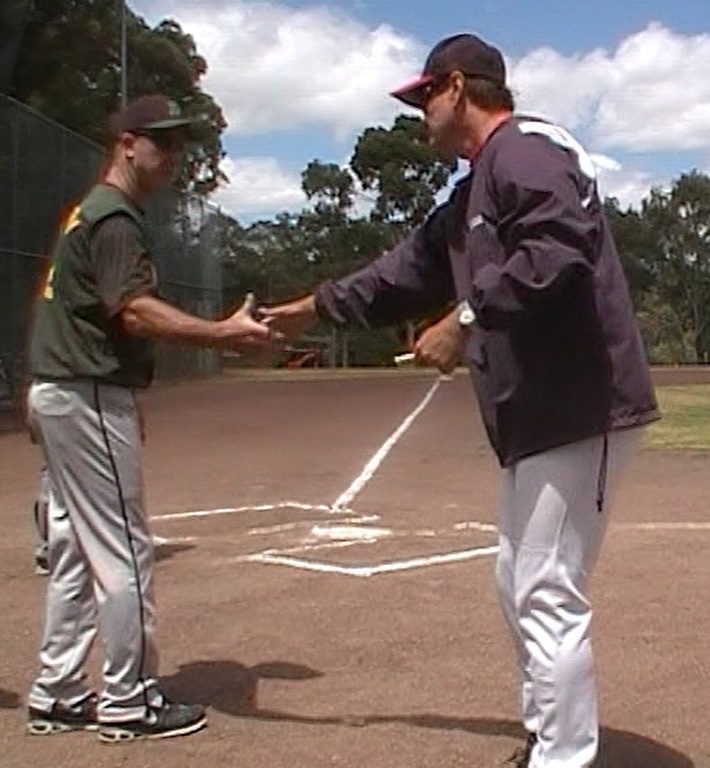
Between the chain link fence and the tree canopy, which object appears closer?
the chain link fence

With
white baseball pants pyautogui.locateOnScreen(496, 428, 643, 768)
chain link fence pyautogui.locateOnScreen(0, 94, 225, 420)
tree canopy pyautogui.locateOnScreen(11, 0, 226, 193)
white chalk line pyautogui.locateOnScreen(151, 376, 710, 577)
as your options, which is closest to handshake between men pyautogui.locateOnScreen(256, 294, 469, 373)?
white baseball pants pyautogui.locateOnScreen(496, 428, 643, 768)

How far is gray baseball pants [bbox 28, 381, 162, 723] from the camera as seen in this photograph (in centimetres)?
489

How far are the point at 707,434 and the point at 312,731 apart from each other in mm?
15633

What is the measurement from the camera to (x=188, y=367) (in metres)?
42.8

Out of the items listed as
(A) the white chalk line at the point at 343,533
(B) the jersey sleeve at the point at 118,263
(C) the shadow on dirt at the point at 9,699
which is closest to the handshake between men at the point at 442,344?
(B) the jersey sleeve at the point at 118,263

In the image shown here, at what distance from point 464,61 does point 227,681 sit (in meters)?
2.85

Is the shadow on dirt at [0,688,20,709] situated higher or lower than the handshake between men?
lower

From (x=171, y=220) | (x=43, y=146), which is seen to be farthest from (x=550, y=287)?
(x=171, y=220)

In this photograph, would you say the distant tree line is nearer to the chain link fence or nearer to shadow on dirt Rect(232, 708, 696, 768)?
the chain link fence

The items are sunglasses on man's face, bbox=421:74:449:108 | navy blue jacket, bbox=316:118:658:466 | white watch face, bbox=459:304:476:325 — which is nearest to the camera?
navy blue jacket, bbox=316:118:658:466

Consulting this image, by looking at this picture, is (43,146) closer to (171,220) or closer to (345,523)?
(171,220)

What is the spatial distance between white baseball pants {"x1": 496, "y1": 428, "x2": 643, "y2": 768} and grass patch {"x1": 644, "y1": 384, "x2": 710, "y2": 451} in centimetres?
696

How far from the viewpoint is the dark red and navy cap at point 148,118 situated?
4875 mm

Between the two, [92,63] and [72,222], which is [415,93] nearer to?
[72,222]
